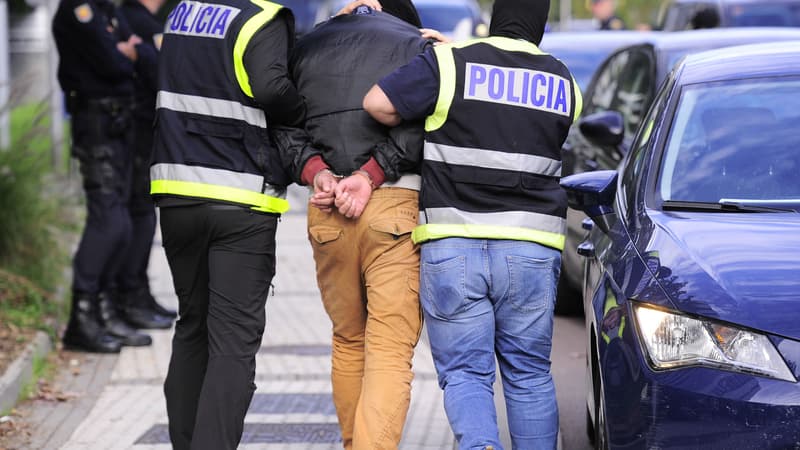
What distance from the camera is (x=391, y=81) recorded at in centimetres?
452

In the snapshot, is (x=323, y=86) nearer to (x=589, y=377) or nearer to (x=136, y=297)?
(x=589, y=377)

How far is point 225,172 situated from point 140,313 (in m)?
3.91

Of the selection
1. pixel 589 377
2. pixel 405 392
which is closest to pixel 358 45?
pixel 405 392

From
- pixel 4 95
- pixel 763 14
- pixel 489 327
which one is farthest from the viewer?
pixel 763 14

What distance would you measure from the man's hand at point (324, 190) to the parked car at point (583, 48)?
737cm

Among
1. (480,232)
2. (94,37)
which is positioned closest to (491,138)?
(480,232)

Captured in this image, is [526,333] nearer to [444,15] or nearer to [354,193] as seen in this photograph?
[354,193]

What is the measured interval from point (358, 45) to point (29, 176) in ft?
15.0

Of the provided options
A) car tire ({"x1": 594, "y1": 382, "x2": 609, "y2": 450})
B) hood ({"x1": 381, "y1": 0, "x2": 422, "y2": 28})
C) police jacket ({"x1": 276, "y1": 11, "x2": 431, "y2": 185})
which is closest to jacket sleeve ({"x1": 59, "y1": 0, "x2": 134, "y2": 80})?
hood ({"x1": 381, "y1": 0, "x2": 422, "y2": 28})

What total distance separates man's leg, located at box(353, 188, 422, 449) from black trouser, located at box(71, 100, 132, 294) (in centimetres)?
323

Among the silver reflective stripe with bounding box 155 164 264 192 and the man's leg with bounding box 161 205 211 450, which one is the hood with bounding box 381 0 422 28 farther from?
the man's leg with bounding box 161 205 211 450

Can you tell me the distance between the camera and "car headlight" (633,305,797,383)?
3.78 m

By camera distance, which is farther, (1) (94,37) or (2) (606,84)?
(2) (606,84)

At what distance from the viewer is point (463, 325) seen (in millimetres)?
4570
